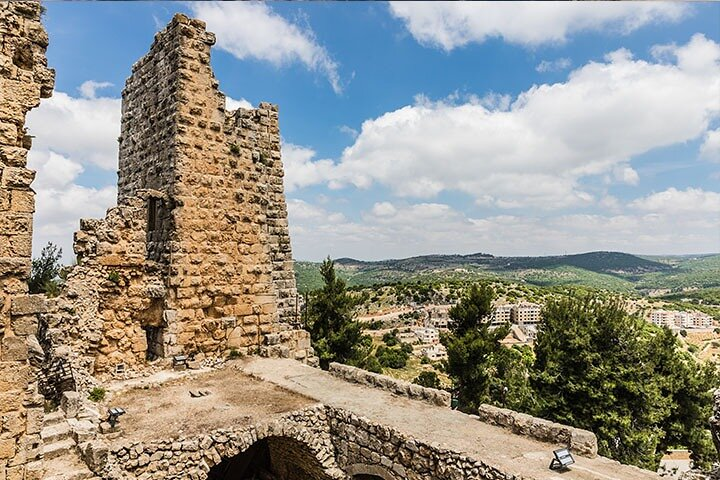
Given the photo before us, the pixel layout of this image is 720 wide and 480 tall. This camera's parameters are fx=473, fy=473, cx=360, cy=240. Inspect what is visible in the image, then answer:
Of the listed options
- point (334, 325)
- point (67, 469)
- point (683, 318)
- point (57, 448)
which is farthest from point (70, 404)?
point (683, 318)

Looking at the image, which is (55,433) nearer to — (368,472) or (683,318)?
(368,472)

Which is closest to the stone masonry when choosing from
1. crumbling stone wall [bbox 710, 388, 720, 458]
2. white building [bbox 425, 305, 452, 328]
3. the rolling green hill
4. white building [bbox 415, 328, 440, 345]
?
crumbling stone wall [bbox 710, 388, 720, 458]

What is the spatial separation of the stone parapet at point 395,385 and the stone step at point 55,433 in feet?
17.9

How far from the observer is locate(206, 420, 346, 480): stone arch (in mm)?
7786

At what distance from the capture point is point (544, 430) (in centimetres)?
746

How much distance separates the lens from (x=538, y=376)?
60.1 ft

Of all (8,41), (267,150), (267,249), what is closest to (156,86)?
(267,150)

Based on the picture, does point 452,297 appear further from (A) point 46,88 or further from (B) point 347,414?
(A) point 46,88

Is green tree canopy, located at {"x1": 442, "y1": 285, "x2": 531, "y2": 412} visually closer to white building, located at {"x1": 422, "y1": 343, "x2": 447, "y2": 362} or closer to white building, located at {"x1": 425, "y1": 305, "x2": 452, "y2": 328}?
white building, located at {"x1": 422, "y1": 343, "x2": 447, "y2": 362}

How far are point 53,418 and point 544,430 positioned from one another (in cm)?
783

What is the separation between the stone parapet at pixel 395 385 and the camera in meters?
9.13

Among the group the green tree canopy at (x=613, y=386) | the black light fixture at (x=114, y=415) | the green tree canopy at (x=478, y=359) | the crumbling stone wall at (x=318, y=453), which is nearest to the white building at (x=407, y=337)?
the green tree canopy at (x=478, y=359)

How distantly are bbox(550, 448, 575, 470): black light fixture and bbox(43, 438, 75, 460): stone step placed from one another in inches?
267

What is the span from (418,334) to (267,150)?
4780 centimetres
